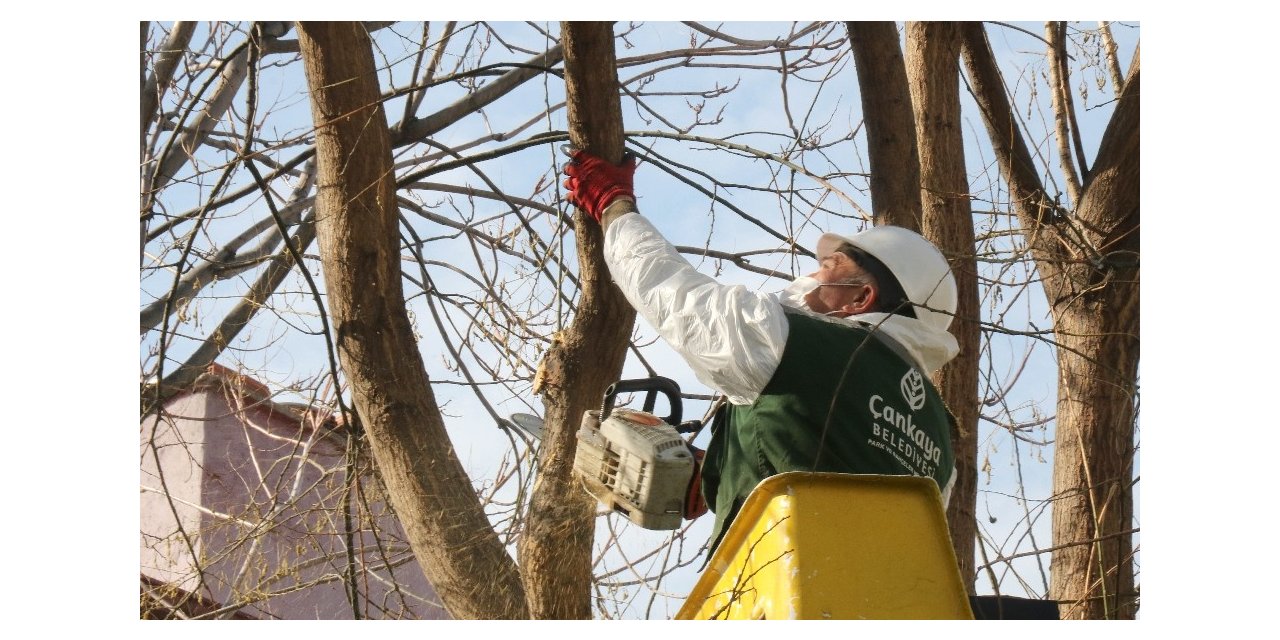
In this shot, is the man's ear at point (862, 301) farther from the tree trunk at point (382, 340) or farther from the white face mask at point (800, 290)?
the tree trunk at point (382, 340)

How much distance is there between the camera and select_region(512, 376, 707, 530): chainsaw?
3.10 metres

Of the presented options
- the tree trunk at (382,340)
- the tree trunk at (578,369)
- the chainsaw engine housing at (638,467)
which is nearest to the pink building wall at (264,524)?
the tree trunk at (382,340)

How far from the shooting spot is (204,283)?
5152mm

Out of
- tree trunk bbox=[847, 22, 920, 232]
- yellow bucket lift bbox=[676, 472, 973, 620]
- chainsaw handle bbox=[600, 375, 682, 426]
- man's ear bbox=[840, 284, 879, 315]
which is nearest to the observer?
yellow bucket lift bbox=[676, 472, 973, 620]

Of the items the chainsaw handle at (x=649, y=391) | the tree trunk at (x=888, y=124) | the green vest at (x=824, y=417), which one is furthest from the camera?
the tree trunk at (x=888, y=124)

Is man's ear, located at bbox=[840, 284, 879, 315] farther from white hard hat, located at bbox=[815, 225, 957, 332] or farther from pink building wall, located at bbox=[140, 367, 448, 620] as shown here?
pink building wall, located at bbox=[140, 367, 448, 620]

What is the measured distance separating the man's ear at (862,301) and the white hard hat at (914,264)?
0.08 metres

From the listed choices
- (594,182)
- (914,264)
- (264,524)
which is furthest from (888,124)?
(264,524)

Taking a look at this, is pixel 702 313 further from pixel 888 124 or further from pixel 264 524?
pixel 264 524

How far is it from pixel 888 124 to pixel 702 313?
1.28 metres

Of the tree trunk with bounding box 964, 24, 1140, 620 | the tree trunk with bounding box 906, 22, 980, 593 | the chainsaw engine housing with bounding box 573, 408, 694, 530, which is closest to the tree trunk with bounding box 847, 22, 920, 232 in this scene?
the tree trunk with bounding box 906, 22, 980, 593

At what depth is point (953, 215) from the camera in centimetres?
393

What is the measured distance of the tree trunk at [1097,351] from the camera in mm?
3891

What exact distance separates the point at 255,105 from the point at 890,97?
6.36 feet
